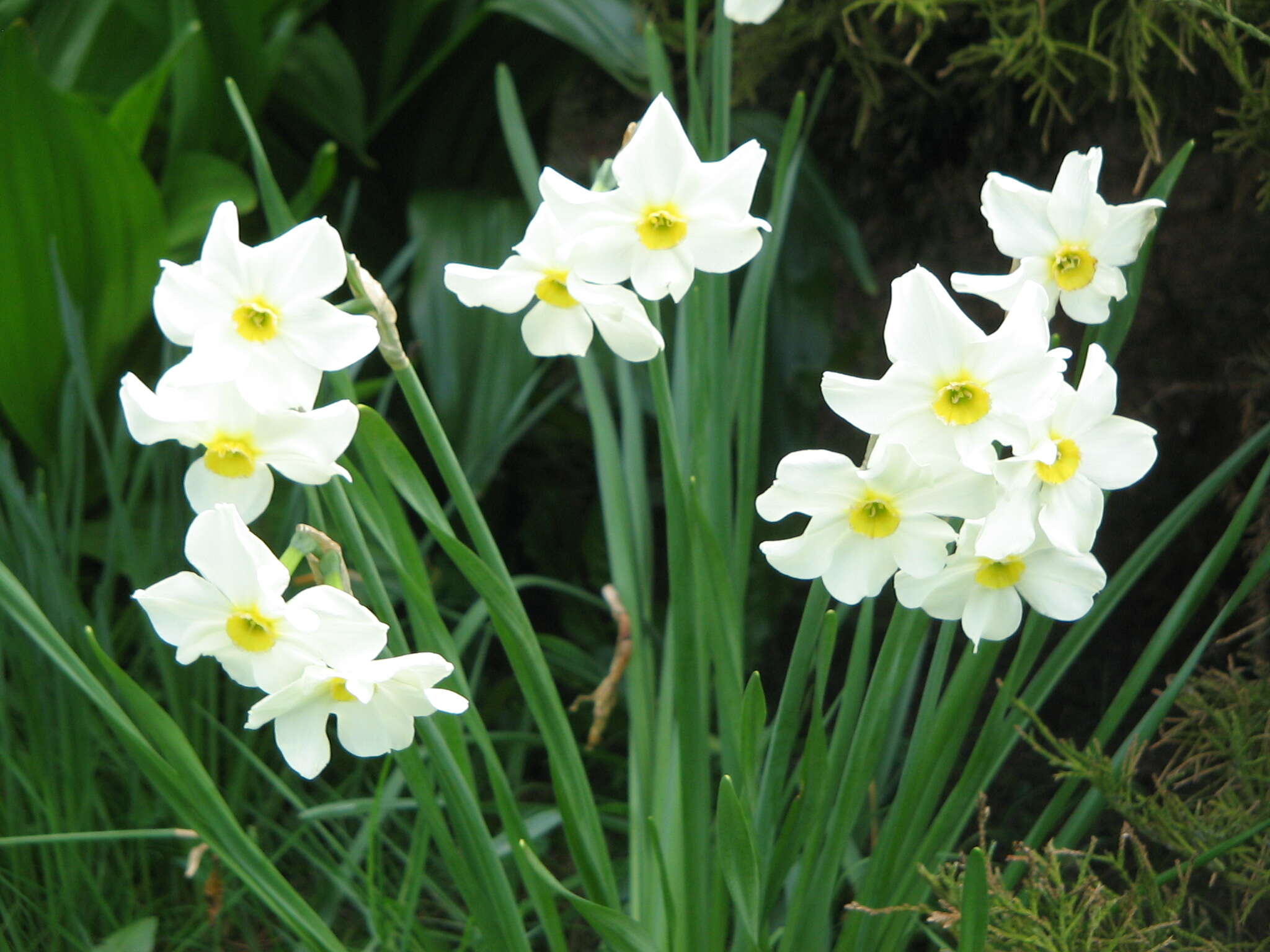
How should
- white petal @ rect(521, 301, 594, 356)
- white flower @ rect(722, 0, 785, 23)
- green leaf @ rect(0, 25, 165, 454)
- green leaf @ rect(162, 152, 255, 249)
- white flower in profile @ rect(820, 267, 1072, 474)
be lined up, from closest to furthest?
white flower in profile @ rect(820, 267, 1072, 474) < white petal @ rect(521, 301, 594, 356) < white flower @ rect(722, 0, 785, 23) < green leaf @ rect(0, 25, 165, 454) < green leaf @ rect(162, 152, 255, 249)

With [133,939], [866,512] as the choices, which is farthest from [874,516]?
[133,939]

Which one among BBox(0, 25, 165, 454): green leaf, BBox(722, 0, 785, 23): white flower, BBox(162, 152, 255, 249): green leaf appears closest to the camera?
BBox(722, 0, 785, 23): white flower

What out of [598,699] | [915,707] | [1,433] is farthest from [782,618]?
[1,433]

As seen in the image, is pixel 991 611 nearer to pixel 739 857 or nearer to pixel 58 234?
pixel 739 857

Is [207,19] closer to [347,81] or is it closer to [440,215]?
[347,81]

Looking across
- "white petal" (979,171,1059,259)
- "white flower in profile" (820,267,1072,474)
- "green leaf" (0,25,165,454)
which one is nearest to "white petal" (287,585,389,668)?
"white flower in profile" (820,267,1072,474)

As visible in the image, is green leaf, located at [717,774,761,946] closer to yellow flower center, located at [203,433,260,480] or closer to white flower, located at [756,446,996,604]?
white flower, located at [756,446,996,604]
